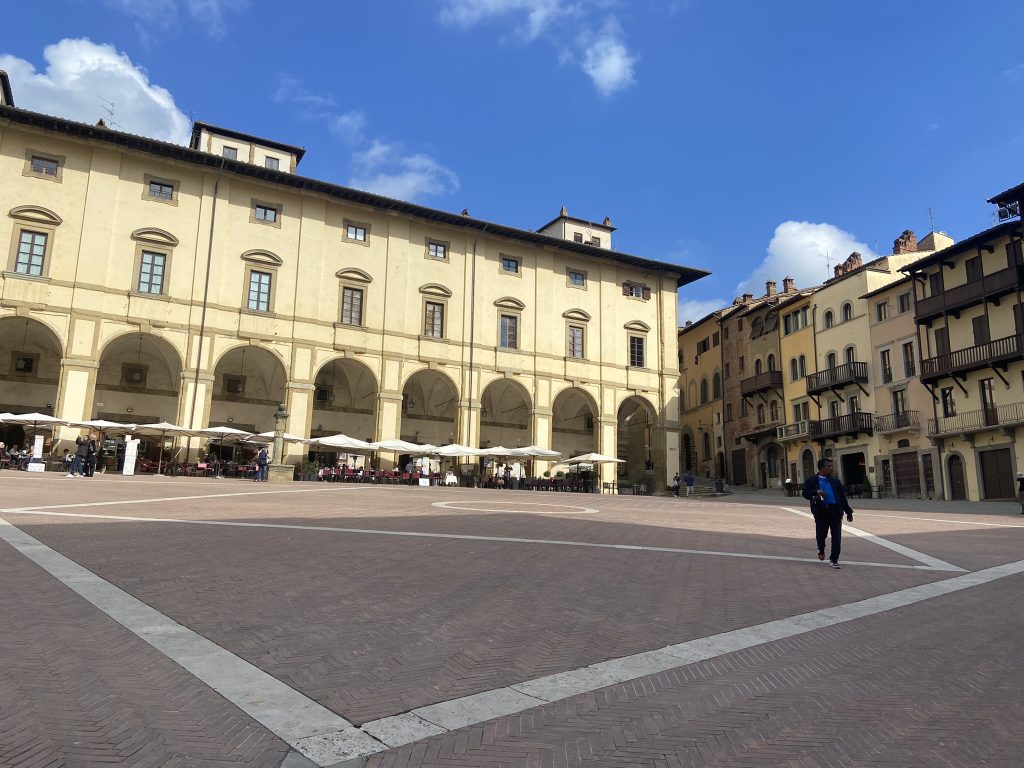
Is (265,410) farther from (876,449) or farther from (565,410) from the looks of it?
(876,449)

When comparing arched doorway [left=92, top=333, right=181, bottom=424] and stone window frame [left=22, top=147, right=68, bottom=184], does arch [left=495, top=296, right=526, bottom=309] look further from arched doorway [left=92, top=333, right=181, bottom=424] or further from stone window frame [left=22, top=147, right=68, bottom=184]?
stone window frame [left=22, top=147, right=68, bottom=184]

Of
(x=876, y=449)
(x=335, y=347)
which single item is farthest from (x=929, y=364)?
(x=335, y=347)

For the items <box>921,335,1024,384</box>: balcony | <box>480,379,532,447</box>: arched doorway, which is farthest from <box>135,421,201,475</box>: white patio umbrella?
<box>921,335,1024,384</box>: balcony

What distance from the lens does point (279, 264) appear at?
35219mm

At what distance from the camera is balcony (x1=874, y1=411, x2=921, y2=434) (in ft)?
117

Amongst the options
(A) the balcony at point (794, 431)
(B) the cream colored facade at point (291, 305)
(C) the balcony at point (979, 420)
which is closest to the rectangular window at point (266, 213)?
(B) the cream colored facade at point (291, 305)

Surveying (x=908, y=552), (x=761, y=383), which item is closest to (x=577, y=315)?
(x=761, y=383)

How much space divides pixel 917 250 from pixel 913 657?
4377 cm

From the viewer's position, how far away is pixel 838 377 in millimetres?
40344

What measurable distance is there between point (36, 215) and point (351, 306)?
13.7 meters

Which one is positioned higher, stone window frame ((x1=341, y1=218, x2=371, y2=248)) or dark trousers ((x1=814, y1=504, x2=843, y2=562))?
stone window frame ((x1=341, y1=218, x2=371, y2=248))

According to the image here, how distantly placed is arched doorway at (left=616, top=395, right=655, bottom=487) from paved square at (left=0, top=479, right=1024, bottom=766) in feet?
123

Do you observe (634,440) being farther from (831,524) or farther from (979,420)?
(831,524)

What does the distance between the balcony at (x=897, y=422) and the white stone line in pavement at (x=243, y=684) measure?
3710cm
